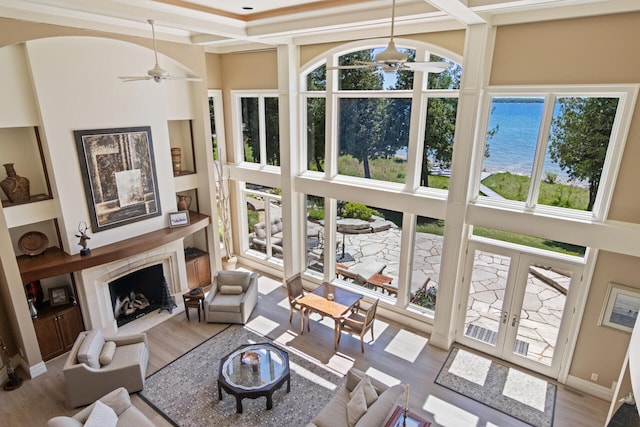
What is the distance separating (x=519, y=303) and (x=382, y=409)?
318 centimetres

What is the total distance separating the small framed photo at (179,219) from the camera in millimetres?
7750

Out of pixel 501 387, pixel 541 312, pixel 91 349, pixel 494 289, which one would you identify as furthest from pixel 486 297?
pixel 91 349

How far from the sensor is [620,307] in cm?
539

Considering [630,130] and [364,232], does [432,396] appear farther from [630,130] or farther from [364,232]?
[630,130]

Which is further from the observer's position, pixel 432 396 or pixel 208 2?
pixel 432 396

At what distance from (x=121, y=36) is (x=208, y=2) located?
7.19 ft

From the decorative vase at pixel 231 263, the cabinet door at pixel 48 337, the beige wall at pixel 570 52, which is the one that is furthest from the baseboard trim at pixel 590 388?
the cabinet door at pixel 48 337

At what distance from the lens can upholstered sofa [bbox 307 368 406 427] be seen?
175 inches

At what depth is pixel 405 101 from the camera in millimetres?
6793

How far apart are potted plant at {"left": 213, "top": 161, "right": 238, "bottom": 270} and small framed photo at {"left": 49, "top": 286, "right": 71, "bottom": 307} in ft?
11.9

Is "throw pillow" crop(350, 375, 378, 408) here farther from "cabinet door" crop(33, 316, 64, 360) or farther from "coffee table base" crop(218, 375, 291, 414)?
"cabinet door" crop(33, 316, 64, 360)

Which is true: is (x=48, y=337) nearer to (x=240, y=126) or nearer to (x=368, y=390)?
(x=368, y=390)

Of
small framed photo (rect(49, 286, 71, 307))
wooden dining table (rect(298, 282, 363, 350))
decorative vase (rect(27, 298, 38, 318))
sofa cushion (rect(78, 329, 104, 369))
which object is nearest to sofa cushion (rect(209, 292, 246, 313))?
wooden dining table (rect(298, 282, 363, 350))

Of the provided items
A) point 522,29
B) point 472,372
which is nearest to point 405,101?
point 522,29
